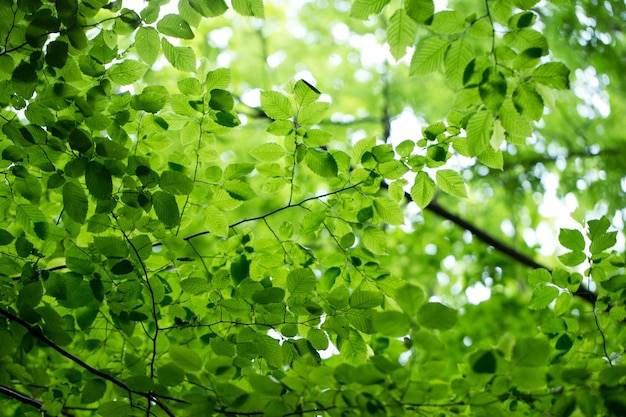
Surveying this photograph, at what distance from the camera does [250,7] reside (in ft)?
4.98

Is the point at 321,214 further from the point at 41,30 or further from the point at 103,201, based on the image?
the point at 41,30

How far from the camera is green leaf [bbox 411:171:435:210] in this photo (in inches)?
70.3

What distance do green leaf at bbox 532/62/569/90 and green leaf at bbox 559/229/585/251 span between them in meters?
0.64

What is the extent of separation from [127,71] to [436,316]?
1.26 m

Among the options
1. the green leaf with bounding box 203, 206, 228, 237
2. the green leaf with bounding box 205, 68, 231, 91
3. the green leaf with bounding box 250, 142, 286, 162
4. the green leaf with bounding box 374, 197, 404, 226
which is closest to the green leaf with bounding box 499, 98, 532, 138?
the green leaf with bounding box 374, 197, 404, 226

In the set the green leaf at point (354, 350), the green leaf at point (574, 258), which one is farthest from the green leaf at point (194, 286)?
the green leaf at point (574, 258)

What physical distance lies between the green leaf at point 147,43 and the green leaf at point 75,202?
473 millimetres

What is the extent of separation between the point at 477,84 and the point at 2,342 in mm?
1602

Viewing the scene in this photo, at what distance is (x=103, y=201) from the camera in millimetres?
1608

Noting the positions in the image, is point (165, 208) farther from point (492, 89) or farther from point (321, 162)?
point (492, 89)

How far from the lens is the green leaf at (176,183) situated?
162cm

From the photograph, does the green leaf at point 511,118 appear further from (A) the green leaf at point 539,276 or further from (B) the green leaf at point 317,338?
(B) the green leaf at point 317,338

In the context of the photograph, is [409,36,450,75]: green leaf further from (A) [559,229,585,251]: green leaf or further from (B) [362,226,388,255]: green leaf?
(A) [559,229,585,251]: green leaf

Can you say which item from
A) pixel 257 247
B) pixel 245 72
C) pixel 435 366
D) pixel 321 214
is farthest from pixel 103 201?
pixel 245 72
